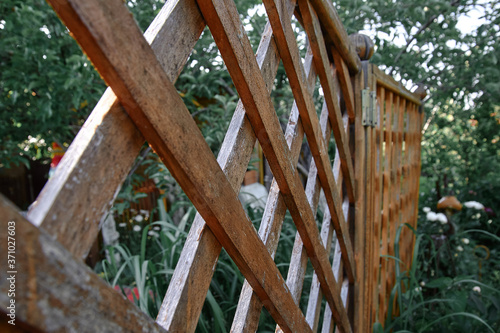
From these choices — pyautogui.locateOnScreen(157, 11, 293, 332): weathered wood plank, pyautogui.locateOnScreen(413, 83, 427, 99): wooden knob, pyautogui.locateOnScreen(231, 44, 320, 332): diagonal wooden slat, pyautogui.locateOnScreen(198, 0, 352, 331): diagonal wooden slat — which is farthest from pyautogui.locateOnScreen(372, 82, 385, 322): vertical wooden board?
pyautogui.locateOnScreen(157, 11, 293, 332): weathered wood plank

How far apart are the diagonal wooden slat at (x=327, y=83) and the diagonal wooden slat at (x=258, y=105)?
0.46 m

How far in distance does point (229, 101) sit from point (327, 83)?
53.2 inches

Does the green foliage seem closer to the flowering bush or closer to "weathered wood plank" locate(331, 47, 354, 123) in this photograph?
"weathered wood plank" locate(331, 47, 354, 123)

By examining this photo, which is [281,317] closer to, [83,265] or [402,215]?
[83,265]

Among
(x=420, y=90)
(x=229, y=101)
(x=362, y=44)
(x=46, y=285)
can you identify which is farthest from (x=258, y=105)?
(x=420, y=90)

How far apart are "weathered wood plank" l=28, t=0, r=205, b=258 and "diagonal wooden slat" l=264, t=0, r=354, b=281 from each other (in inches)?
17.7

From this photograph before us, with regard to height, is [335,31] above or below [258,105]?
above

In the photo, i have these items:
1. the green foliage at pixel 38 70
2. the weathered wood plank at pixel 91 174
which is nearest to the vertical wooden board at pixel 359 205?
the weathered wood plank at pixel 91 174

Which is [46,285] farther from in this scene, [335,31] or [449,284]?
[449,284]

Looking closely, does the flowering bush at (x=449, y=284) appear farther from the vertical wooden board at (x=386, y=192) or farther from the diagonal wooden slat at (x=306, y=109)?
the diagonal wooden slat at (x=306, y=109)

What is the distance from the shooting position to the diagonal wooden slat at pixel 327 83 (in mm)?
1126

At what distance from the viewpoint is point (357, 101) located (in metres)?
1.55

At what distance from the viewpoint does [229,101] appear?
2521 mm

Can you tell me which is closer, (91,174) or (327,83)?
(91,174)
